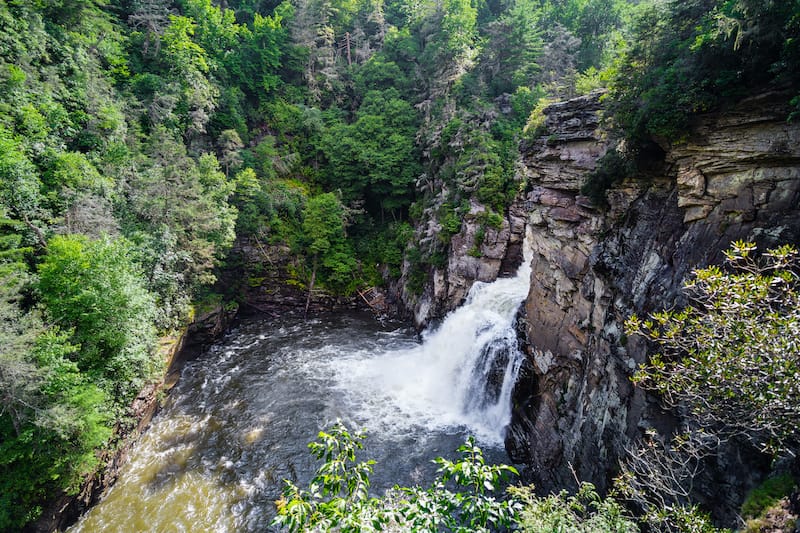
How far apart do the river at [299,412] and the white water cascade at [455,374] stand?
0.19 ft

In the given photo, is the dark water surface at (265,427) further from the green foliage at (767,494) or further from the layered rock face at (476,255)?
the green foliage at (767,494)

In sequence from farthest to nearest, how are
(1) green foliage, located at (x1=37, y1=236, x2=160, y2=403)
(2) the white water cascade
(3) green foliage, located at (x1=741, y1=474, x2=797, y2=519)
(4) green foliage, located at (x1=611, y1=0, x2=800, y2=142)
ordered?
1. (2) the white water cascade
2. (1) green foliage, located at (x1=37, y1=236, x2=160, y2=403)
3. (4) green foliage, located at (x1=611, y1=0, x2=800, y2=142)
4. (3) green foliage, located at (x1=741, y1=474, x2=797, y2=519)

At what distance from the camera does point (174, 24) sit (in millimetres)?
25875

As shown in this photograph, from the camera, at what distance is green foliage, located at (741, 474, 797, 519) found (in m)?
5.22

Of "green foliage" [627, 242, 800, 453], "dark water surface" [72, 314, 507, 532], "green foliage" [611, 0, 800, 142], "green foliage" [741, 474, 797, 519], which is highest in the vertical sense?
"green foliage" [611, 0, 800, 142]

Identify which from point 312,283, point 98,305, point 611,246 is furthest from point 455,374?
point 98,305

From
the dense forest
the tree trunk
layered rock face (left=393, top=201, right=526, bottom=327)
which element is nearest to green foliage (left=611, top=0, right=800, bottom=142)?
the dense forest

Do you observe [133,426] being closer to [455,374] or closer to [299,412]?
[299,412]

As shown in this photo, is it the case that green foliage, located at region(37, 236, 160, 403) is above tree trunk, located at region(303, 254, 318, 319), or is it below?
above

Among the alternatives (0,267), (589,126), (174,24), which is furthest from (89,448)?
(174,24)

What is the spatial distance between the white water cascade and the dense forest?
5.08 m

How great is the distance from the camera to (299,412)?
53.5 ft

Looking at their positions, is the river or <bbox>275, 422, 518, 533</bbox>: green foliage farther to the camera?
the river

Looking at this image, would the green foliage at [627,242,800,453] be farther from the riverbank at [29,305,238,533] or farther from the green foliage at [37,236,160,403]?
the riverbank at [29,305,238,533]
